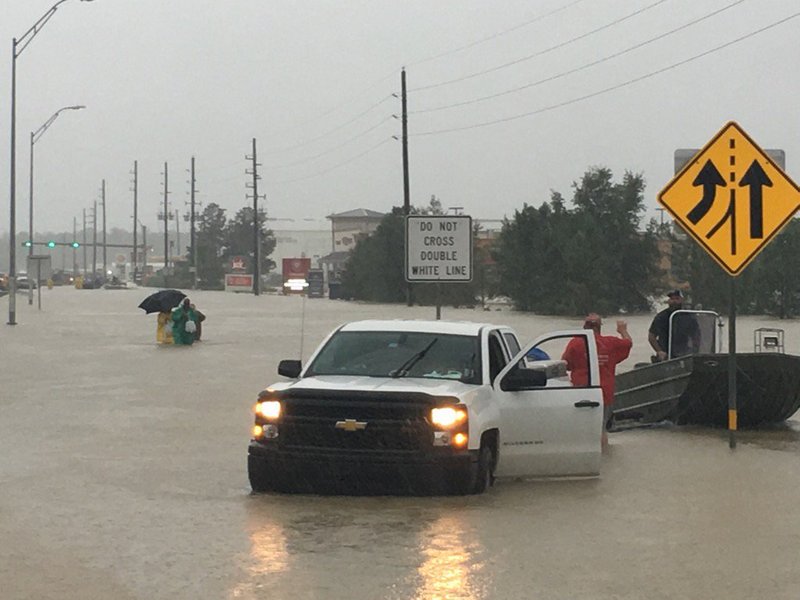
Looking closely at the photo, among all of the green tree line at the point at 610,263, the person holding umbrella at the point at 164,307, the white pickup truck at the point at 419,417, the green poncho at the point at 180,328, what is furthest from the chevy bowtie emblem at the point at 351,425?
the green tree line at the point at 610,263

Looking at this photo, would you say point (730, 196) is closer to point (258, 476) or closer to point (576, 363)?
point (576, 363)

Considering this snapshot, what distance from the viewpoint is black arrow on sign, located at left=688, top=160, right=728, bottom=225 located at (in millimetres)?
15875

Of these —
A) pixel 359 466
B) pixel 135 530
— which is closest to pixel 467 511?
pixel 359 466

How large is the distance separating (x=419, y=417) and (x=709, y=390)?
717 centimetres

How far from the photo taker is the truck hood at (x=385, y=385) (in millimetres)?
11945

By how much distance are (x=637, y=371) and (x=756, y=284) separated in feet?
151

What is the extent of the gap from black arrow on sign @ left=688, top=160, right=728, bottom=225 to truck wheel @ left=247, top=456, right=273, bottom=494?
6.00m

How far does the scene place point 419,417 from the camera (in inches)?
461

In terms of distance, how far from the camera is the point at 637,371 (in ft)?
61.4

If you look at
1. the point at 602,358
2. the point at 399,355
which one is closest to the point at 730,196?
the point at 602,358

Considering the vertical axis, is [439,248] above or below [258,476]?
above

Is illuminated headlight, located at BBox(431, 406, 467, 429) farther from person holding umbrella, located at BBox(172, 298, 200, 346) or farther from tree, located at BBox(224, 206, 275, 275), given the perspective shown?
tree, located at BBox(224, 206, 275, 275)

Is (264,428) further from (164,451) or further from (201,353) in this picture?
(201,353)

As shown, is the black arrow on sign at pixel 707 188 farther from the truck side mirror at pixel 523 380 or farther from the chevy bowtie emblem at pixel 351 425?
the chevy bowtie emblem at pixel 351 425
